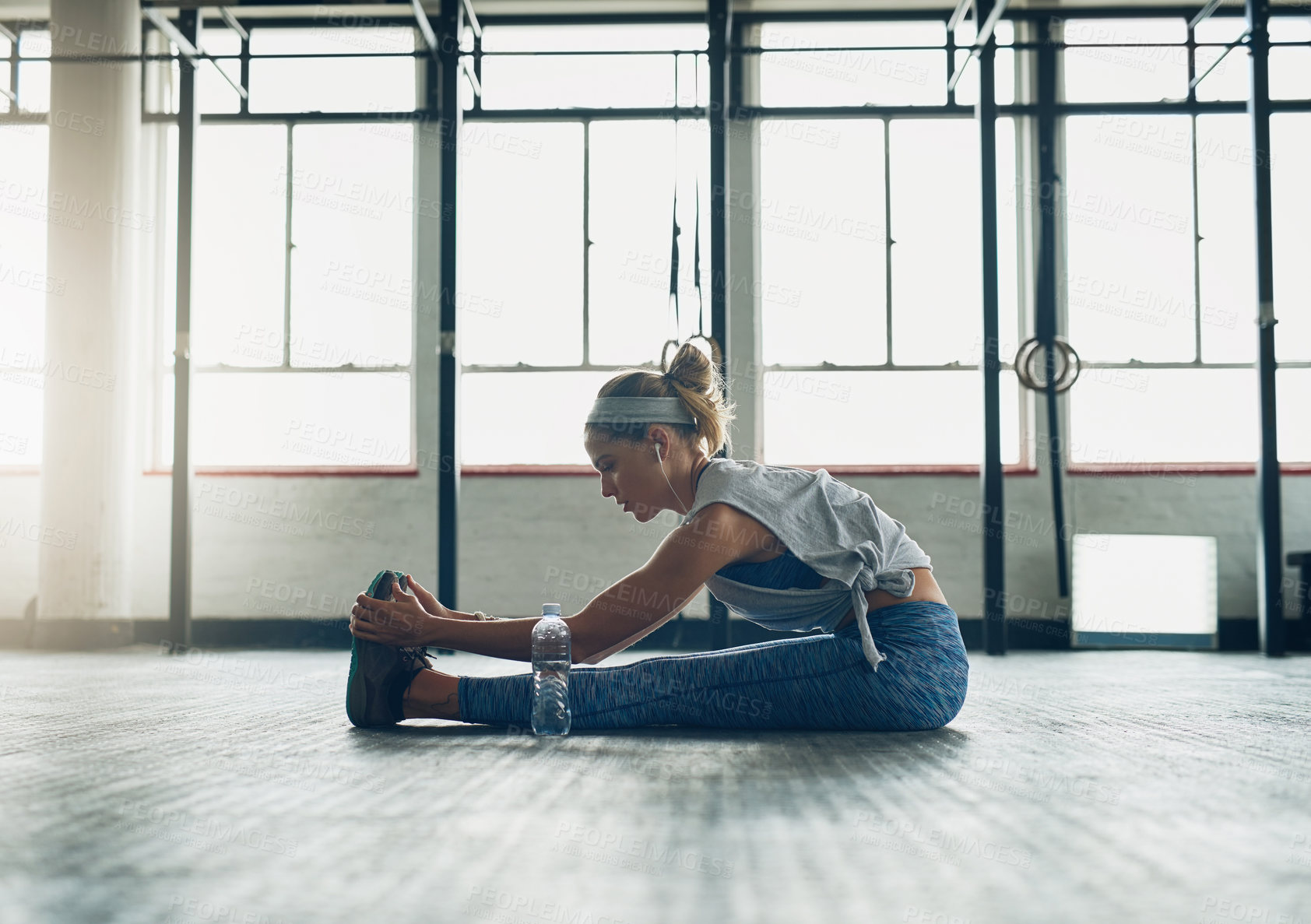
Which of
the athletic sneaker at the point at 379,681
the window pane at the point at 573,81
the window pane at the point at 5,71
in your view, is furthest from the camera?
the window pane at the point at 5,71

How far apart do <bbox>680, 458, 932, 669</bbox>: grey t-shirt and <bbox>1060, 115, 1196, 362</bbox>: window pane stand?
460cm

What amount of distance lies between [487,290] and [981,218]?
2.73 meters

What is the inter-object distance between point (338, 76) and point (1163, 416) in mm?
5092

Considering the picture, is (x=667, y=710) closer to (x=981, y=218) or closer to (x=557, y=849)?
(x=557, y=849)

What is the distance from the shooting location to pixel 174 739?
83.3 inches

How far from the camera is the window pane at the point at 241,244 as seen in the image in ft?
20.5

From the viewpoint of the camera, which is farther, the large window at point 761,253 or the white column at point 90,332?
the large window at point 761,253

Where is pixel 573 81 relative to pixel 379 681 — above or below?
above

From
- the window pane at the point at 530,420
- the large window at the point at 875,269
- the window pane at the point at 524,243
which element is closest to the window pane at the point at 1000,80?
the large window at the point at 875,269

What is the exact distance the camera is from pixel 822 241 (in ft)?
20.5

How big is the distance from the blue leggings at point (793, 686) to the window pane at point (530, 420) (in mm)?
3978

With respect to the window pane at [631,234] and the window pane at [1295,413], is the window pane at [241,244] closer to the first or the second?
the window pane at [631,234]

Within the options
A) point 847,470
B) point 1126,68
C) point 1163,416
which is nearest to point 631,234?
point 847,470

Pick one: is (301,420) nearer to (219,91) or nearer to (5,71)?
(219,91)
